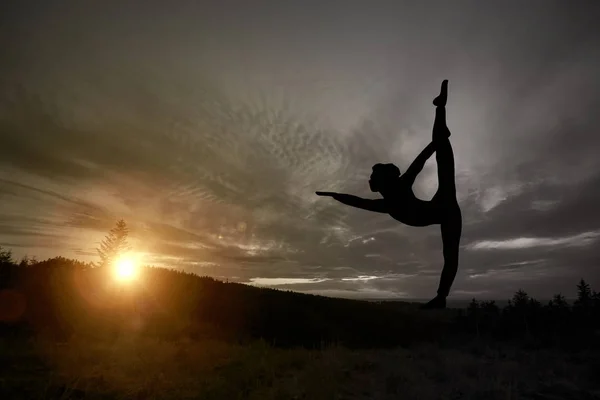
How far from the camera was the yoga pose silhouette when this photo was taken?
1927 millimetres

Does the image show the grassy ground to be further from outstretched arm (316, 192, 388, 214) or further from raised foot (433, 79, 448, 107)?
raised foot (433, 79, 448, 107)

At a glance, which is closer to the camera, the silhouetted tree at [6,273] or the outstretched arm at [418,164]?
the outstretched arm at [418,164]

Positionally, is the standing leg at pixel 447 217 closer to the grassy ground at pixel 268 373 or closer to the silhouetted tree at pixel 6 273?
the grassy ground at pixel 268 373

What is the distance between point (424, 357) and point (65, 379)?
48.3 ft

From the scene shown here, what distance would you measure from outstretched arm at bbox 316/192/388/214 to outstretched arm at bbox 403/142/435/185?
10.5 inches

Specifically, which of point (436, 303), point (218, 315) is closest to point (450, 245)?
point (436, 303)

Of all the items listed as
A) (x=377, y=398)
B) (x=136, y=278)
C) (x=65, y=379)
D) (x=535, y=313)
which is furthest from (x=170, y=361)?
(x=535, y=313)

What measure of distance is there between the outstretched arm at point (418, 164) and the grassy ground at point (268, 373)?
958cm

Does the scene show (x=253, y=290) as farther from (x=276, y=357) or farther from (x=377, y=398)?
(x=377, y=398)

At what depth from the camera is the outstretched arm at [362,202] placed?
1.92m

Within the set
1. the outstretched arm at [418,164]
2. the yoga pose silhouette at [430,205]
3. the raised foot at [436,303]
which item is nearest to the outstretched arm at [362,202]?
the yoga pose silhouette at [430,205]

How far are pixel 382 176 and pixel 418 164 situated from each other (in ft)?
0.96

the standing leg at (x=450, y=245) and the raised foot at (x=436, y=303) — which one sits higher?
the standing leg at (x=450, y=245)

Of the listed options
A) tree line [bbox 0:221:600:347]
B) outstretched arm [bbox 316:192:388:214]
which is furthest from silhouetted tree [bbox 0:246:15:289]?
outstretched arm [bbox 316:192:388:214]
